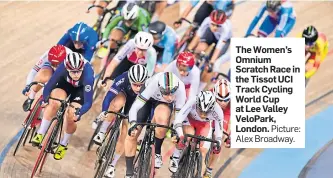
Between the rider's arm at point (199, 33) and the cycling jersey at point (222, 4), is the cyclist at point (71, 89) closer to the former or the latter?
the rider's arm at point (199, 33)

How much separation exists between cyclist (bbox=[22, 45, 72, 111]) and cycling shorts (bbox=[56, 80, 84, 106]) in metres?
0.33

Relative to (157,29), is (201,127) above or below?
below

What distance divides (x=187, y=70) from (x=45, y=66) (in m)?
1.39

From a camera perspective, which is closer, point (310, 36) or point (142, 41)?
point (142, 41)

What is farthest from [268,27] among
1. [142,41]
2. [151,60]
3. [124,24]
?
[142,41]

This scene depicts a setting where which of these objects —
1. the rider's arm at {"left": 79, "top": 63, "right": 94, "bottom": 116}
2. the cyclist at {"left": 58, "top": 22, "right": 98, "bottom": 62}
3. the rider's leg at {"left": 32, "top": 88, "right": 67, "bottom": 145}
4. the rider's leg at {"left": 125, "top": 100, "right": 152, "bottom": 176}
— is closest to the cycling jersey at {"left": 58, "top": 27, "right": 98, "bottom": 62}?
the cyclist at {"left": 58, "top": 22, "right": 98, "bottom": 62}

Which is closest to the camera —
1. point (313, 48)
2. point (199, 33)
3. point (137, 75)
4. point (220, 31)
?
point (137, 75)

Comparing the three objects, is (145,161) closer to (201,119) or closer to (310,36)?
(201,119)

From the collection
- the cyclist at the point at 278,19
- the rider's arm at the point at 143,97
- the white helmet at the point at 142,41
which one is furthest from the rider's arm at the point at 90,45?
the cyclist at the point at 278,19

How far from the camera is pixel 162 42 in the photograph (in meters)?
9.81

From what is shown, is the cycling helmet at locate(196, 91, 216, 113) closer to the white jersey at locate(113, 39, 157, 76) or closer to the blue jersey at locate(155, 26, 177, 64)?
the white jersey at locate(113, 39, 157, 76)

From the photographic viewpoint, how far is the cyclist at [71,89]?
7887 mm

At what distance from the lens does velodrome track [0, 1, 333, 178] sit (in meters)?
8.66

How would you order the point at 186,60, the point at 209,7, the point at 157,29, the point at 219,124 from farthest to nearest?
the point at 209,7 < the point at 157,29 < the point at 186,60 < the point at 219,124
